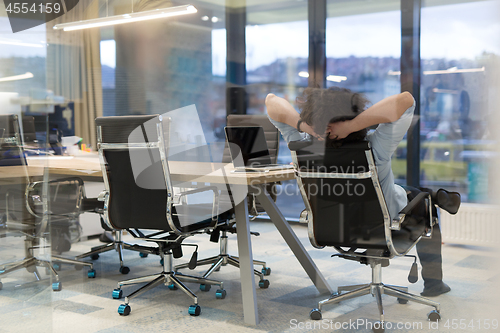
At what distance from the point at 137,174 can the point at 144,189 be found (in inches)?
3.5

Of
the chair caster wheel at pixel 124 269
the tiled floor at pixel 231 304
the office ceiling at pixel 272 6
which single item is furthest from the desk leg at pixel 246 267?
the office ceiling at pixel 272 6

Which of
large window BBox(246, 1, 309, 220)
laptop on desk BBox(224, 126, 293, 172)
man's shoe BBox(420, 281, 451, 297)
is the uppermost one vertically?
large window BBox(246, 1, 309, 220)

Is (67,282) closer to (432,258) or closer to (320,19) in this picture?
(432,258)

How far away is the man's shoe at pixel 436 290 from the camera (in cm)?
294

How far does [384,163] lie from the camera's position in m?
2.17

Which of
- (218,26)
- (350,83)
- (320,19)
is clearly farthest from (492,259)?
(218,26)

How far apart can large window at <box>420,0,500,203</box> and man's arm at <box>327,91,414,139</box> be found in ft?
7.70

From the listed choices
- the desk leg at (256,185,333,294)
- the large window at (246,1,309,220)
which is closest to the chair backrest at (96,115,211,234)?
the desk leg at (256,185,333,294)

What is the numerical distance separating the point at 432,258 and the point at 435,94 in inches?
77.8

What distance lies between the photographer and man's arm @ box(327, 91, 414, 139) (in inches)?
81.4

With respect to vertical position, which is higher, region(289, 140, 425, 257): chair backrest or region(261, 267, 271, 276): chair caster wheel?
region(289, 140, 425, 257): chair backrest

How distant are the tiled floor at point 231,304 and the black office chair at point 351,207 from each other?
1.04ft

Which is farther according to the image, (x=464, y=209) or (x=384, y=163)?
(x=464, y=209)

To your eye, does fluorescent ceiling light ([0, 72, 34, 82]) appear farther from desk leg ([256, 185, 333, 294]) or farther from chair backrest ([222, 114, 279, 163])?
chair backrest ([222, 114, 279, 163])
